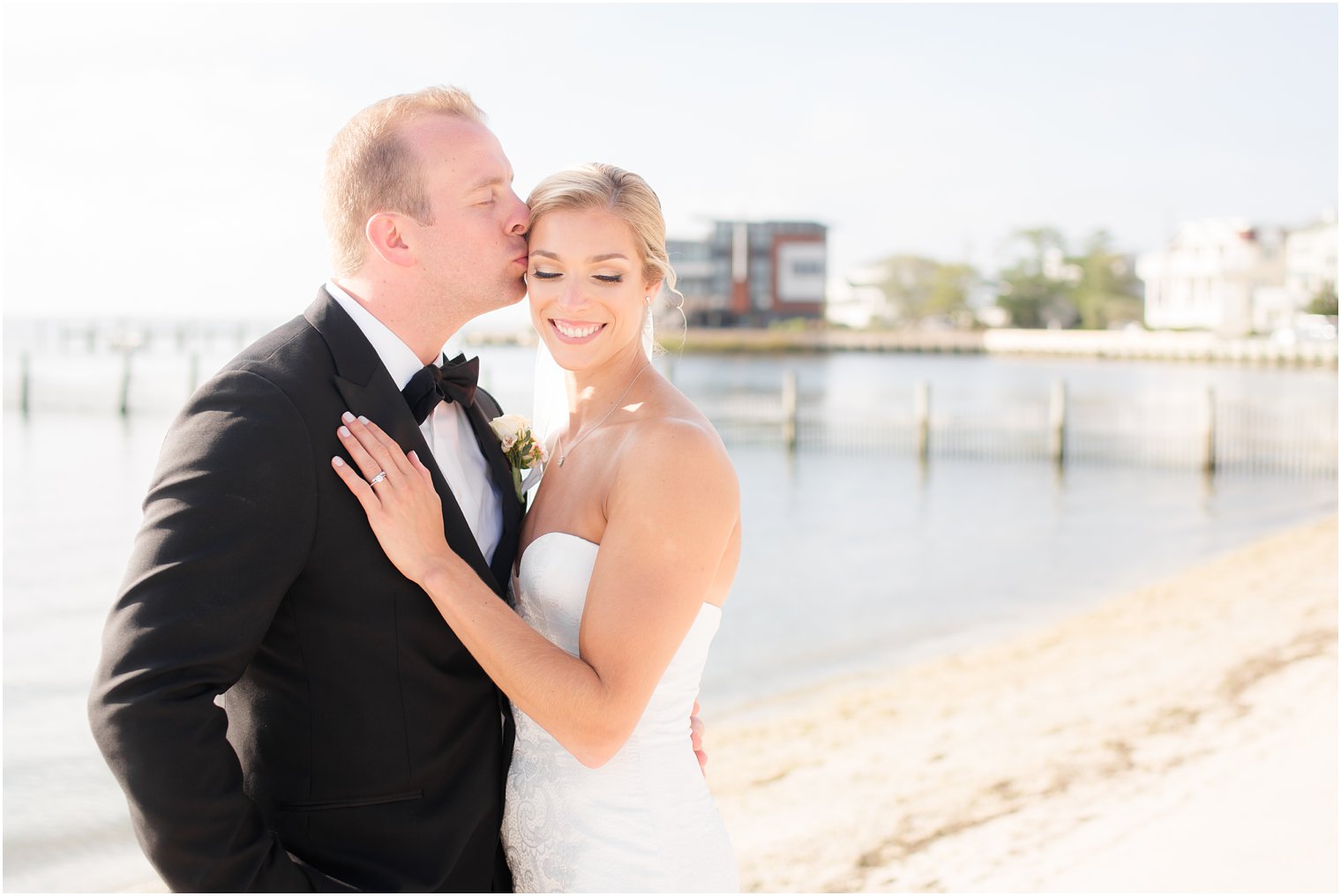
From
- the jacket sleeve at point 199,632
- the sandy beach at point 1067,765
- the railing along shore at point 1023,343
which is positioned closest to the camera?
the jacket sleeve at point 199,632

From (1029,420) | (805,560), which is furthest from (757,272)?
(805,560)

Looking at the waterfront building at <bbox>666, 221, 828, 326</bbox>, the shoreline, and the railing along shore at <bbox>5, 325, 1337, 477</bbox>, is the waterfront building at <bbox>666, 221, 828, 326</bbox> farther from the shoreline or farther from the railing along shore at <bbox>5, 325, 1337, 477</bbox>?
the railing along shore at <bbox>5, 325, 1337, 477</bbox>

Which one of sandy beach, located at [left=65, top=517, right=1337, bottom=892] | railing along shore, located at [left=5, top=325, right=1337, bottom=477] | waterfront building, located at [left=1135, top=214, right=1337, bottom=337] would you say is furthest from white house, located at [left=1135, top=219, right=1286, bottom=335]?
sandy beach, located at [left=65, top=517, right=1337, bottom=892]

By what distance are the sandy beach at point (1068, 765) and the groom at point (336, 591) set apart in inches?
128

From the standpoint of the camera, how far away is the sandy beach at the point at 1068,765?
192 inches

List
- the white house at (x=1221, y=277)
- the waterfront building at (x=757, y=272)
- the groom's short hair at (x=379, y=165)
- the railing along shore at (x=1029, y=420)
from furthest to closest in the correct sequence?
1. the waterfront building at (x=757, y=272)
2. the white house at (x=1221, y=277)
3. the railing along shore at (x=1029, y=420)
4. the groom's short hair at (x=379, y=165)

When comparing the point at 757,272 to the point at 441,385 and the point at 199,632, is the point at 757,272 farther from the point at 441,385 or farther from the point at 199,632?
the point at 199,632

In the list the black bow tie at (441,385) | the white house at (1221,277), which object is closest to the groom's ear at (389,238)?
the black bow tie at (441,385)

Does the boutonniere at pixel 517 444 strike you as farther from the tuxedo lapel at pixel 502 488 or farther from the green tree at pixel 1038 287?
the green tree at pixel 1038 287

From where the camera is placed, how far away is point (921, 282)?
12650 cm

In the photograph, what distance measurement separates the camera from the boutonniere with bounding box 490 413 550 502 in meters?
2.77

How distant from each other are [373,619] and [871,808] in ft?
15.7

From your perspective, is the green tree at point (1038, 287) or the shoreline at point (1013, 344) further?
the green tree at point (1038, 287)

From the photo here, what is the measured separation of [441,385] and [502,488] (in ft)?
1.04
